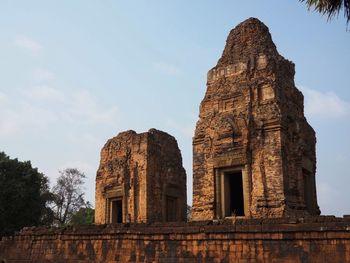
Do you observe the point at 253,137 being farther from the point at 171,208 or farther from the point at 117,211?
the point at 117,211

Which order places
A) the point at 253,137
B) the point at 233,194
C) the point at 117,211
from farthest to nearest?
1. the point at 117,211
2. the point at 233,194
3. the point at 253,137

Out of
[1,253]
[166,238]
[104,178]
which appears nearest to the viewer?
[166,238]

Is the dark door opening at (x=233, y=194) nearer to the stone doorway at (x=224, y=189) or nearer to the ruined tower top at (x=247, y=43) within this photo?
the stone doorway at (x=224, y=189)

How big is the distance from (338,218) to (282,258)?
45.2 inches

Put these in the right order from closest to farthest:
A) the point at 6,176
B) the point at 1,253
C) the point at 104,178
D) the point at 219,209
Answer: the point at 219,209
the point at 1,253
the point at 104,178
the point at 6,176

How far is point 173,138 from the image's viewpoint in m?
18.7

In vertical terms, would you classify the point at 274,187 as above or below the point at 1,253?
above

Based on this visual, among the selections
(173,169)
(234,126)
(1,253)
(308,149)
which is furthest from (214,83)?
(1,253)

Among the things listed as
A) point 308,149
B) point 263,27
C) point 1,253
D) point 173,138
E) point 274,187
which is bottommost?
point 1,253

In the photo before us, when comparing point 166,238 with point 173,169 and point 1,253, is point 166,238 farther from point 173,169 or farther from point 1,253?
point 173,169

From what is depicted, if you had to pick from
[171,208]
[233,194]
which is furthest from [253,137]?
[171,208]

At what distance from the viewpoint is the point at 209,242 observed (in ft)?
26.5

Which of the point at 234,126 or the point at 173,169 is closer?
the point at 234,126

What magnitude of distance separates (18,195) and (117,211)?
1071 cm
